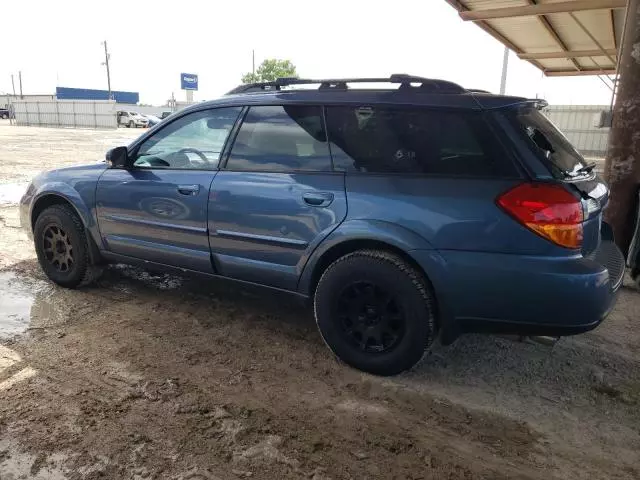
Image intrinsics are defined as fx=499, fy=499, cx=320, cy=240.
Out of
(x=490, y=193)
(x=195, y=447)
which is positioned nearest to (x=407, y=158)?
(x=490, y=193)

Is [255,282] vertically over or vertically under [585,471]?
over

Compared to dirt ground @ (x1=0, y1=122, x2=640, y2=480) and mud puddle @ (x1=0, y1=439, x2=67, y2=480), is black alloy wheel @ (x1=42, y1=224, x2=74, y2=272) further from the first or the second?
mud puddle @ (x1=0, y1=439, x2=67, y2=480)

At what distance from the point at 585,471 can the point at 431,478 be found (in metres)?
0.73

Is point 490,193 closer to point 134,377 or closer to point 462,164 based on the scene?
point 462,164

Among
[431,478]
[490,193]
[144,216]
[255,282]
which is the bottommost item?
[431,478]

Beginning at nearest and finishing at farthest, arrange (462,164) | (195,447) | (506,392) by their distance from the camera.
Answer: (195,447), (462,164), (506,392)

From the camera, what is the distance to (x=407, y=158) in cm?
295

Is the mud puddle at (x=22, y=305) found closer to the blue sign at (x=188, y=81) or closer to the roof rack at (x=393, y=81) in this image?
the roof rack at (x=393, y=81)

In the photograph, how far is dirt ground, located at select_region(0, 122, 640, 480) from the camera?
2.32 m

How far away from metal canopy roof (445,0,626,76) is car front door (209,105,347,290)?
22.8 ft

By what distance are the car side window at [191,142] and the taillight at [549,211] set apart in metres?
2.05

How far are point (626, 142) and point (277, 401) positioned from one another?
4210 millimetres

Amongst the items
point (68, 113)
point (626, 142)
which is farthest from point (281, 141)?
point (68, 113)

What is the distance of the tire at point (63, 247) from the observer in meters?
4.29
